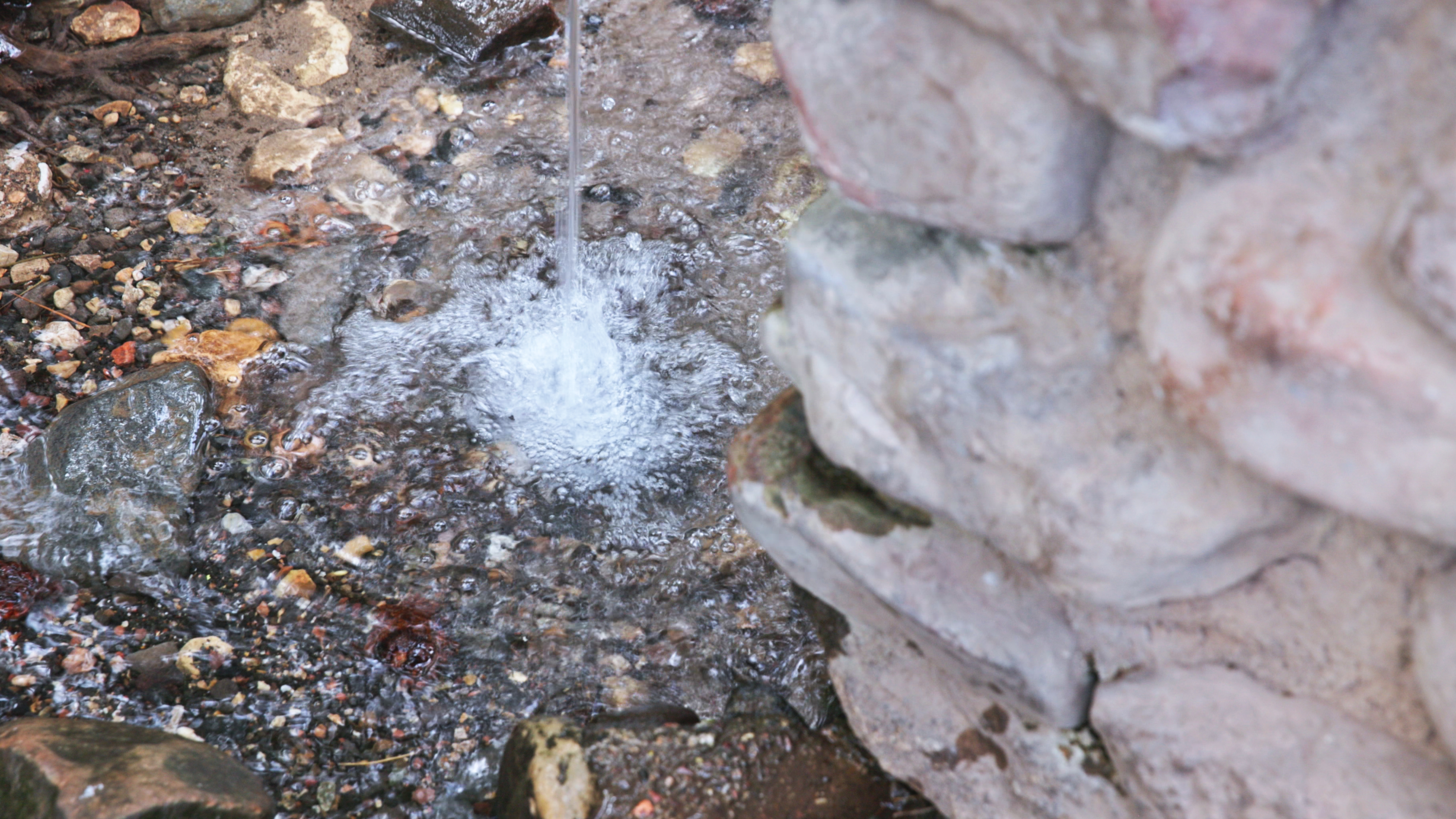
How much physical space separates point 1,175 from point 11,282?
42 centimetres

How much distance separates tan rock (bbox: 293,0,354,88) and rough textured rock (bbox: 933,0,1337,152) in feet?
10.0

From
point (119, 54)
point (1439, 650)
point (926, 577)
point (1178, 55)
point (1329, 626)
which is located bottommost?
point (119, 54)

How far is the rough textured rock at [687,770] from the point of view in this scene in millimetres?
1767

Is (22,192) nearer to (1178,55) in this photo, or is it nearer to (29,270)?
(29,270)

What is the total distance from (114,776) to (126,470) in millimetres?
939

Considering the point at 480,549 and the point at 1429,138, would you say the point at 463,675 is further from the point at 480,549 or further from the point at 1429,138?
the point at 1429,138

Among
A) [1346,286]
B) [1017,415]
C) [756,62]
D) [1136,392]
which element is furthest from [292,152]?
[1346,286]

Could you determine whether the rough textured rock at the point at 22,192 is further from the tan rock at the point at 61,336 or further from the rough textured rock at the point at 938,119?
the rough textured rock at the point at 938,119

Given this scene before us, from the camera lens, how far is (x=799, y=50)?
119 centimetres

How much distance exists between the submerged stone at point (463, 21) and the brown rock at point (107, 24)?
0.80 m

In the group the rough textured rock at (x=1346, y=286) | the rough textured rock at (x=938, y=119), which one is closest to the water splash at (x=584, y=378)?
the rough textured rock at (x=938, y=119)

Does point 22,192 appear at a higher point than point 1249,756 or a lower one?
lower

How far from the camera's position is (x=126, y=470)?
2.43 meters

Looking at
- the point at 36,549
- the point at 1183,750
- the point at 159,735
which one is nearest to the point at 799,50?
the point at 1183,750
